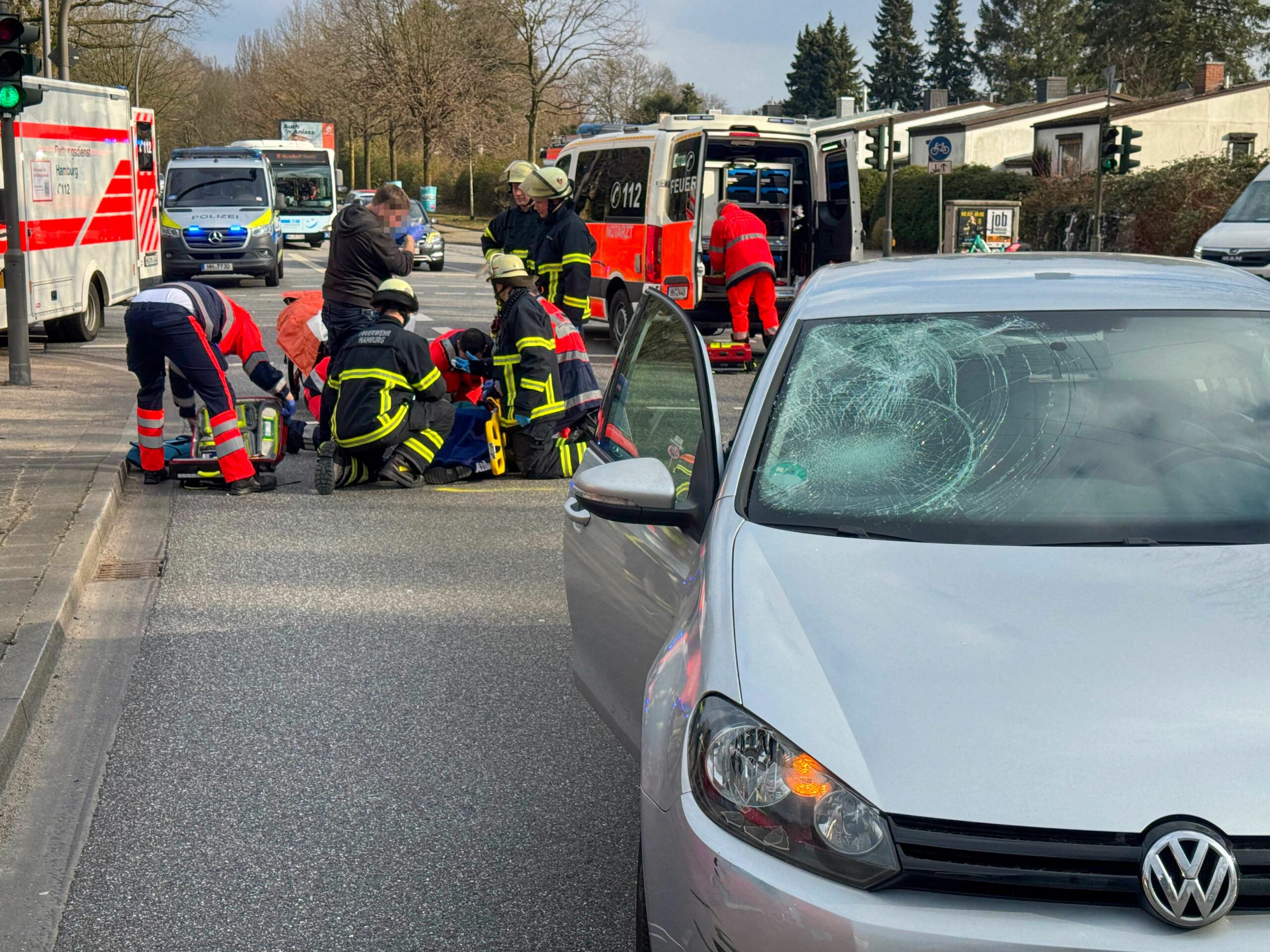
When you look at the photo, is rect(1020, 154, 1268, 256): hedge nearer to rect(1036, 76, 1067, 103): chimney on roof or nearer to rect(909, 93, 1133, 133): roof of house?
rect(909, 93, 1133, 133): roof of house

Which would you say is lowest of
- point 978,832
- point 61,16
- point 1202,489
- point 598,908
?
point 598,908

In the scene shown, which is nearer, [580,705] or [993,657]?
[993,657]

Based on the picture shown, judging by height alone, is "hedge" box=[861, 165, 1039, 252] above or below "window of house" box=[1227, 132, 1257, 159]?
below

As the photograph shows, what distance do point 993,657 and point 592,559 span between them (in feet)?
5.94

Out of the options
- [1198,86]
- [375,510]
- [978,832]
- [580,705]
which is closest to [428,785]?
[580,705]

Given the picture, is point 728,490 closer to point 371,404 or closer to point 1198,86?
point 371,404

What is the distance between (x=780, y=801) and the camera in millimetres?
2420

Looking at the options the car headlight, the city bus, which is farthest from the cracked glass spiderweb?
the city bus

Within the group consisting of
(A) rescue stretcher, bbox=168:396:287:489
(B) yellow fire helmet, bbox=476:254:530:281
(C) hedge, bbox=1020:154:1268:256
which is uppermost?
(C) hedge, bbox=1020:154:1268:256

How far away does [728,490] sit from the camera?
3.28 m

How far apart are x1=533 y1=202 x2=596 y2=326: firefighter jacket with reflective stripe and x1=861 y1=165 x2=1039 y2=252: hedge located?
31.7 metres

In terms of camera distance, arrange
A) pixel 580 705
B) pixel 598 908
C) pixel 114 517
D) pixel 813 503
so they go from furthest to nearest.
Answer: pixel 114 517, pixel 580 705, pixel 598 908, pixel 813 503

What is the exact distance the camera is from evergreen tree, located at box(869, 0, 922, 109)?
98938 millimetres

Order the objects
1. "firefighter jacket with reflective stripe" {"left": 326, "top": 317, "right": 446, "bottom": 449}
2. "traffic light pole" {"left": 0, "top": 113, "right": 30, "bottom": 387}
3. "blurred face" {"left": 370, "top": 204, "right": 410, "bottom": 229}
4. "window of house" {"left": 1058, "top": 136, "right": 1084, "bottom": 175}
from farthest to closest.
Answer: "window of house" {"left": 1058, "top": 136, "right": 1084, "bottom": 175}, "traffic light pole" {"left": 0, "top": 113, "right": 30, "bottom": 387}, "blurred face" {"left": 370, "top": 204, "right": 410, "bottom": 229}, "firefighter jacket with reflective stripe" {"left": 326, "top": 317, "right": 446, "bottom": 449}
